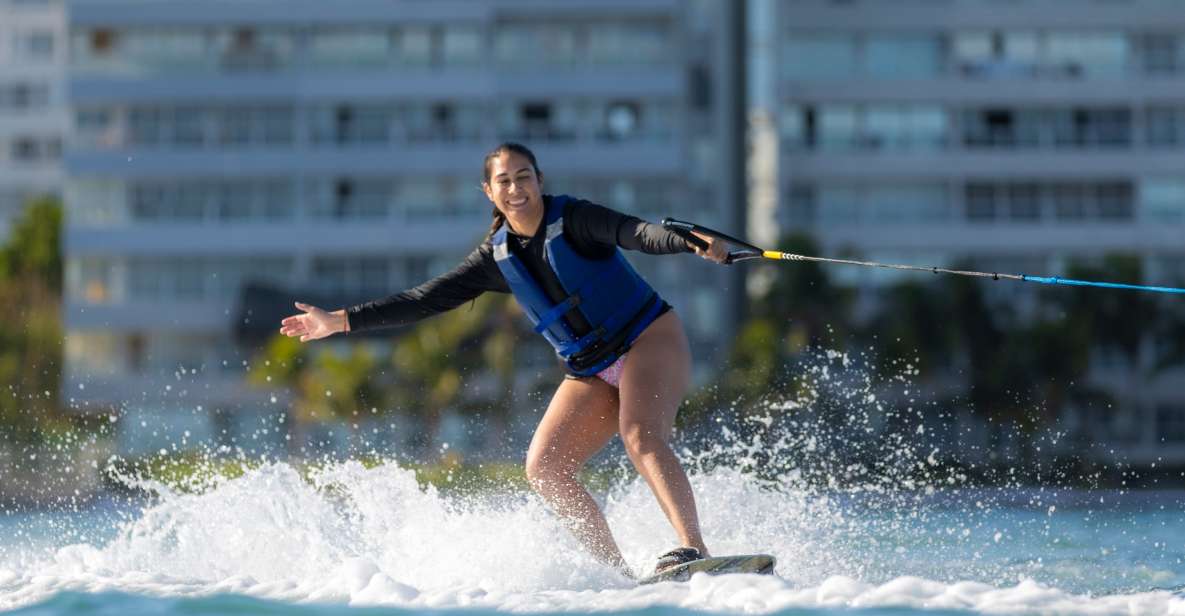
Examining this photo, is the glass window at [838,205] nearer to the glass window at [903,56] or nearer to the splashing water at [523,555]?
the glass window at [903,56]

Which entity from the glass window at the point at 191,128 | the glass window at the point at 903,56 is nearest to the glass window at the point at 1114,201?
the glass window at the point at 903,56

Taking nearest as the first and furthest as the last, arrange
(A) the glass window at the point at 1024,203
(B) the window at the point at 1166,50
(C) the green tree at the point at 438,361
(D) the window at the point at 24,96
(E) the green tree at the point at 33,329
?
1. (E) the green tree at the point at 33,329
2. (C) the green tree at the point at 438,361
3. (A) the glass window at the point at 1024,203
4. (B) the window at the point at 1166,50
5. (D) the window at the point at 24,96

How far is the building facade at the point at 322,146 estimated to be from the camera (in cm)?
4359

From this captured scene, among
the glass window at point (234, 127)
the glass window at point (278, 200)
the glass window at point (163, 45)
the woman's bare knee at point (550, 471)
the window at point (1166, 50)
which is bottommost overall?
the woman's bare knee at point (550, 471)

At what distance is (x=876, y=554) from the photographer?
27.9 feet

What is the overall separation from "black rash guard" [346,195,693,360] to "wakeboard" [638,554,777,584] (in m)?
1.06

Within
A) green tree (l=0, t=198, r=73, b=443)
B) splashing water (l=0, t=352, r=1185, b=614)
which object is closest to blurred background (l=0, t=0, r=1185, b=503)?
green tree (l=0, t=198, r=73, b=443)

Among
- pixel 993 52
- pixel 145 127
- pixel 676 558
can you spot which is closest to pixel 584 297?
pixel 676 558

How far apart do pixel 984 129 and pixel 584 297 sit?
3954 cm

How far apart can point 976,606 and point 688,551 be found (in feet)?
3.93

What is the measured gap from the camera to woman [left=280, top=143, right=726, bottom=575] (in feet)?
23.0

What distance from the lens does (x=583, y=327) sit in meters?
7.21

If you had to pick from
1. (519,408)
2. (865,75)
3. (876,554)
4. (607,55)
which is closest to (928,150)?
(865,75)

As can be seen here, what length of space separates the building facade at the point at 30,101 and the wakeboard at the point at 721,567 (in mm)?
57761
